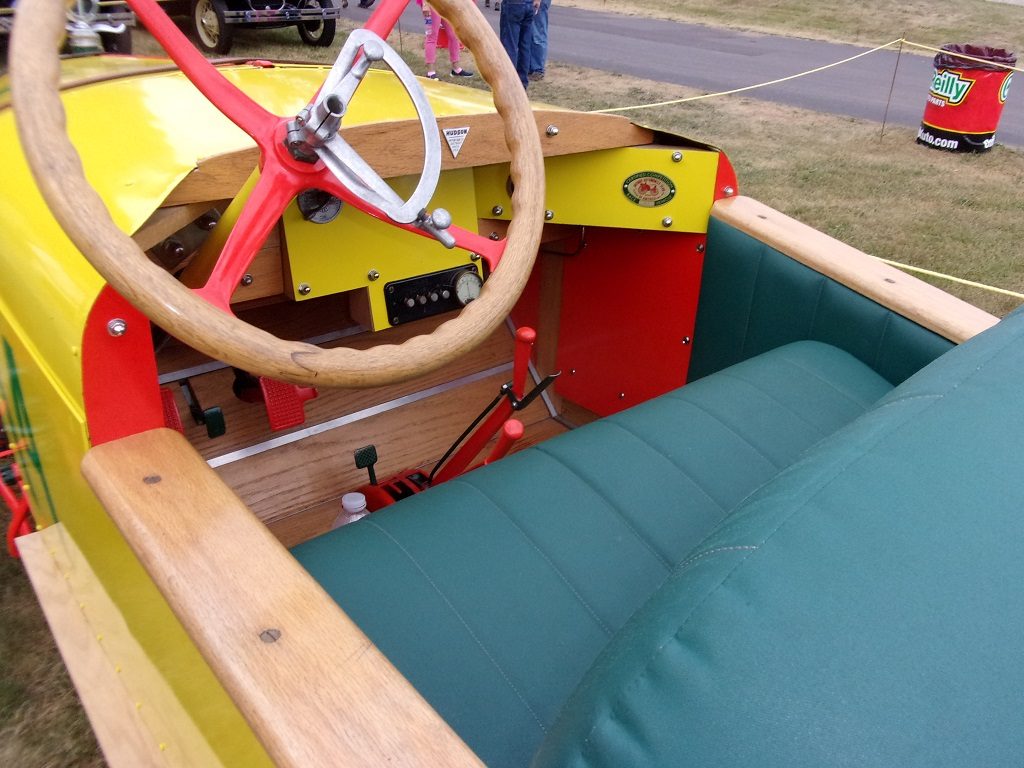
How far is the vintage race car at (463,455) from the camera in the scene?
26.7 inches

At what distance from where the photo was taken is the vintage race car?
679 mm

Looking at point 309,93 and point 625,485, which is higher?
point 309,93

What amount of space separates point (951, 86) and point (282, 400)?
20.7 feet

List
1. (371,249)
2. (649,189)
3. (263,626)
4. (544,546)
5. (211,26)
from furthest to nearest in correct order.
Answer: (211,26) < (649,189) < (371,249) < (544,546) < (263,626)

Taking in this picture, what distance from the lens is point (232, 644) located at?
0.91 metres

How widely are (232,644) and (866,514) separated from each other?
2.24 ft

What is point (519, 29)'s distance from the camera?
746 centimetres

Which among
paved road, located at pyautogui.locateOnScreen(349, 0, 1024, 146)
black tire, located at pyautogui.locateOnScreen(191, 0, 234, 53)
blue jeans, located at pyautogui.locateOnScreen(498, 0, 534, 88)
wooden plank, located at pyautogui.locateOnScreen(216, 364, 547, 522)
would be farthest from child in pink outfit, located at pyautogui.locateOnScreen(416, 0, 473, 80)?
wooden plank, located at pyautogui.locateOnScreen(216, 364, 547, 522)

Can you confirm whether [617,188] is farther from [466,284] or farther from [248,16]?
[248,16]

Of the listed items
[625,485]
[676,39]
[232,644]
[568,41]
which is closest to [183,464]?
[232,644]

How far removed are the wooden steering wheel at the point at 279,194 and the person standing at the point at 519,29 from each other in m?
6.24

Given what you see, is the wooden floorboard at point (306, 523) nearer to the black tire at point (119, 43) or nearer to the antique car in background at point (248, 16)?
the black tire at point (119, 43)

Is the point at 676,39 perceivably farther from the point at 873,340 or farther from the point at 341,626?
the point at 341,626

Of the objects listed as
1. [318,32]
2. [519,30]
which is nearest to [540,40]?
[519,30]
